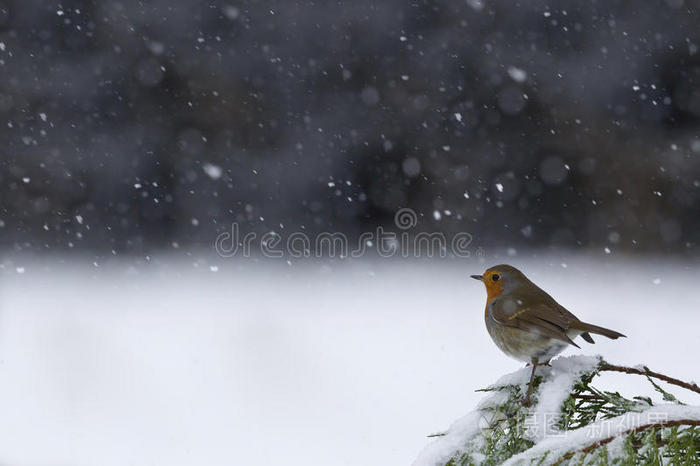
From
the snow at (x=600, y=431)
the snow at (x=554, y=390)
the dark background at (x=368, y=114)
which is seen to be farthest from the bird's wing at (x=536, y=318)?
the dark background at (x=368, y=114)

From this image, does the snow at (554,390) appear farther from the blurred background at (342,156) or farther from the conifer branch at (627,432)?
the blurred background at (342,156)

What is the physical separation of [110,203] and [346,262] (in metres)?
2.78

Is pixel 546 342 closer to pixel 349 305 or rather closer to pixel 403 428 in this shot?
pixel 403 428

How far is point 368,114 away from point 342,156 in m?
0.51

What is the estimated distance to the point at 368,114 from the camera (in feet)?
25.2

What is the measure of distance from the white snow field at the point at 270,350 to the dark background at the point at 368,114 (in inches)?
30.1

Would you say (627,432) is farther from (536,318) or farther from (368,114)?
(368,114)

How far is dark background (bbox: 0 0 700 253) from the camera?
7320 mm

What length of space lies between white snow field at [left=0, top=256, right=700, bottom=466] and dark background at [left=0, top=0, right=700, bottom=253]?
77 centimetres

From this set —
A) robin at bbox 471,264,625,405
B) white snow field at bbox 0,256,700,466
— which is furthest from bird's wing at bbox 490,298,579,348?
white snow field at bbox 0,256,700,466

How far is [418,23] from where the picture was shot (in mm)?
7352

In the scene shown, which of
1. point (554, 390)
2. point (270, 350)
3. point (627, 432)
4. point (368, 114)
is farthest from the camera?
point (368, 114)

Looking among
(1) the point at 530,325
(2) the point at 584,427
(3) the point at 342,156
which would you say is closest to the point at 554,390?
(2) the point at 584,427

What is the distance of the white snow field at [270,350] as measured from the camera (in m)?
4.93
